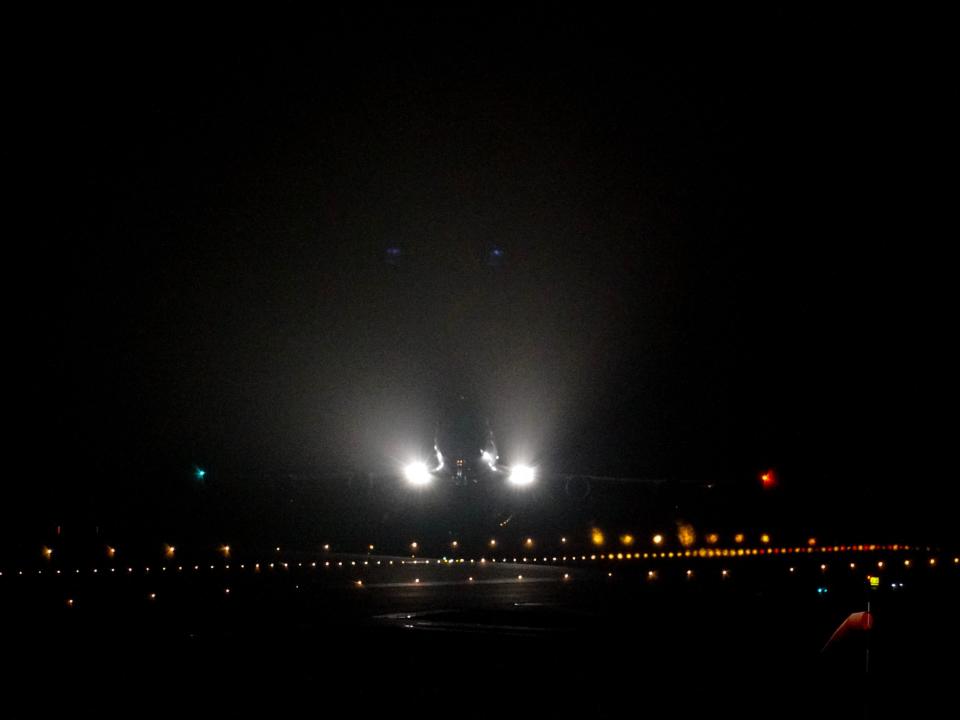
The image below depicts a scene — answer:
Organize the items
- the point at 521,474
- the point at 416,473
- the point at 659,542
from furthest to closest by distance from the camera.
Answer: the point at 659,542
the point at 416,473
the point at 521,474

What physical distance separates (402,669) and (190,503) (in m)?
48.3

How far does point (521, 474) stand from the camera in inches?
2240

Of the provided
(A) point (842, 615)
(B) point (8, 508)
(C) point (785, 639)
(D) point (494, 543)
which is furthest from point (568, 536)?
(C) point (785, 639)

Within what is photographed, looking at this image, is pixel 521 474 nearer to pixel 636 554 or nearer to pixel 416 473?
pixel 416 473

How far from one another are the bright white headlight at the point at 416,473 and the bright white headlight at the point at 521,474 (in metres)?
5.16

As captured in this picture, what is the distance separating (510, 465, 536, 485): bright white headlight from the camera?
56656 millimetres

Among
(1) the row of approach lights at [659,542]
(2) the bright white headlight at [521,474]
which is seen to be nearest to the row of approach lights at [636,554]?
(1) the row of approach lights at [659,542]

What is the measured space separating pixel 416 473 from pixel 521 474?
6.07m

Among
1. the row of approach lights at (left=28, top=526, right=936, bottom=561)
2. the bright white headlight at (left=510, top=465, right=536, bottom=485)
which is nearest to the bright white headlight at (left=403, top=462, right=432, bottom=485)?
the row of approach lights at (left=28, top=526, right=936, bottom=561)

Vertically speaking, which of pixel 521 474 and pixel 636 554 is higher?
pixel 521 474

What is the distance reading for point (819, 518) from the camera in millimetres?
65000

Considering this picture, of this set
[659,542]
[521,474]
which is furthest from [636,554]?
[659,542]

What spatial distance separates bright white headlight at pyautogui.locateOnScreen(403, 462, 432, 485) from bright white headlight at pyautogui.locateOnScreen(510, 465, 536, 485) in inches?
203

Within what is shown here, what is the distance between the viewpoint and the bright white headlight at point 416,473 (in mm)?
56906
